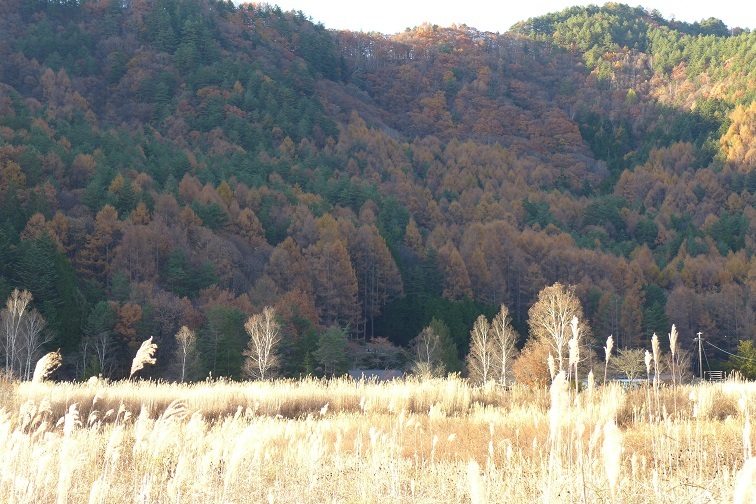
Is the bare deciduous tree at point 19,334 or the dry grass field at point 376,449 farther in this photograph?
the bare deciduous tree at point 19,334

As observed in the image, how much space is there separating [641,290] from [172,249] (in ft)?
145

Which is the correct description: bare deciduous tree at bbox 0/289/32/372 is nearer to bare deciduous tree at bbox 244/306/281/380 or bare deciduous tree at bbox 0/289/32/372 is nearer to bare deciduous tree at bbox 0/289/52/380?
bare deciduous tree at bbox 0/289/52/380

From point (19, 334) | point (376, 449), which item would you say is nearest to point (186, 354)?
point (19, 334)

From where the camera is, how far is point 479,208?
3949 inches

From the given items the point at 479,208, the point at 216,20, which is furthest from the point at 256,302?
the point at 216,20

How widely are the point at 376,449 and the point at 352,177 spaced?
320 ft

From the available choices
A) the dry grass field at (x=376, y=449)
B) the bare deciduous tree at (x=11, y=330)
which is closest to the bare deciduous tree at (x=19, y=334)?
the bare deciduous tree at (x=11, y=330)

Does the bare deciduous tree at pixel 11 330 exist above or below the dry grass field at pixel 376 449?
below

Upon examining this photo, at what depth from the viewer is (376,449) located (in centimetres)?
761

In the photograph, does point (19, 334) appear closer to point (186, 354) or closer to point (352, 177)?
point (186, 354)

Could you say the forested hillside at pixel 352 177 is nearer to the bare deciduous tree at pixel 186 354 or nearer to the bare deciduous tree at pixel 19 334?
the bare deciduous tree at pixel 186 354

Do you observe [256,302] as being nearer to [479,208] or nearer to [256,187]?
[256,187]

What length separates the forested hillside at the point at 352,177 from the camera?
5603 cm

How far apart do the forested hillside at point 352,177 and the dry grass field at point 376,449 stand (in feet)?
67.8
